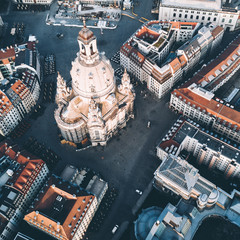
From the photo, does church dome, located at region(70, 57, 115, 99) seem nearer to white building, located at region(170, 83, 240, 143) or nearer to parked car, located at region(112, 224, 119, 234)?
white building, located at region(170, 83, 240, 143)

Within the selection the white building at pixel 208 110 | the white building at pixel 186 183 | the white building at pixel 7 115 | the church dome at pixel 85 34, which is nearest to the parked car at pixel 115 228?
the white building at pixel 186 183

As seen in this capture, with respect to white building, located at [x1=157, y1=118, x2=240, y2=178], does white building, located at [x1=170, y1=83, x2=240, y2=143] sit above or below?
above

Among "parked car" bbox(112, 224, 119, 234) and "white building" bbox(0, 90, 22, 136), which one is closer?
"parked car" bbox(112, 224, 119, 234)

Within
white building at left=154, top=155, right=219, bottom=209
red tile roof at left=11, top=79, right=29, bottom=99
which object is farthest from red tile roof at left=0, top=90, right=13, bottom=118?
white building at left=154, top=155, right=219, bottom=209

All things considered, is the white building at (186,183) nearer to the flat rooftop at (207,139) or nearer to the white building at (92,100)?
the flat rooftop at (207,139)

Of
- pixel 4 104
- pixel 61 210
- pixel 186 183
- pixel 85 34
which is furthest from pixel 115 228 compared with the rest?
pixel 85 34

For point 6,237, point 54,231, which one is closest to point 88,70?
point 54,231

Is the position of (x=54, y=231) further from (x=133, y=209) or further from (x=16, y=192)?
(x=133, y=209)
